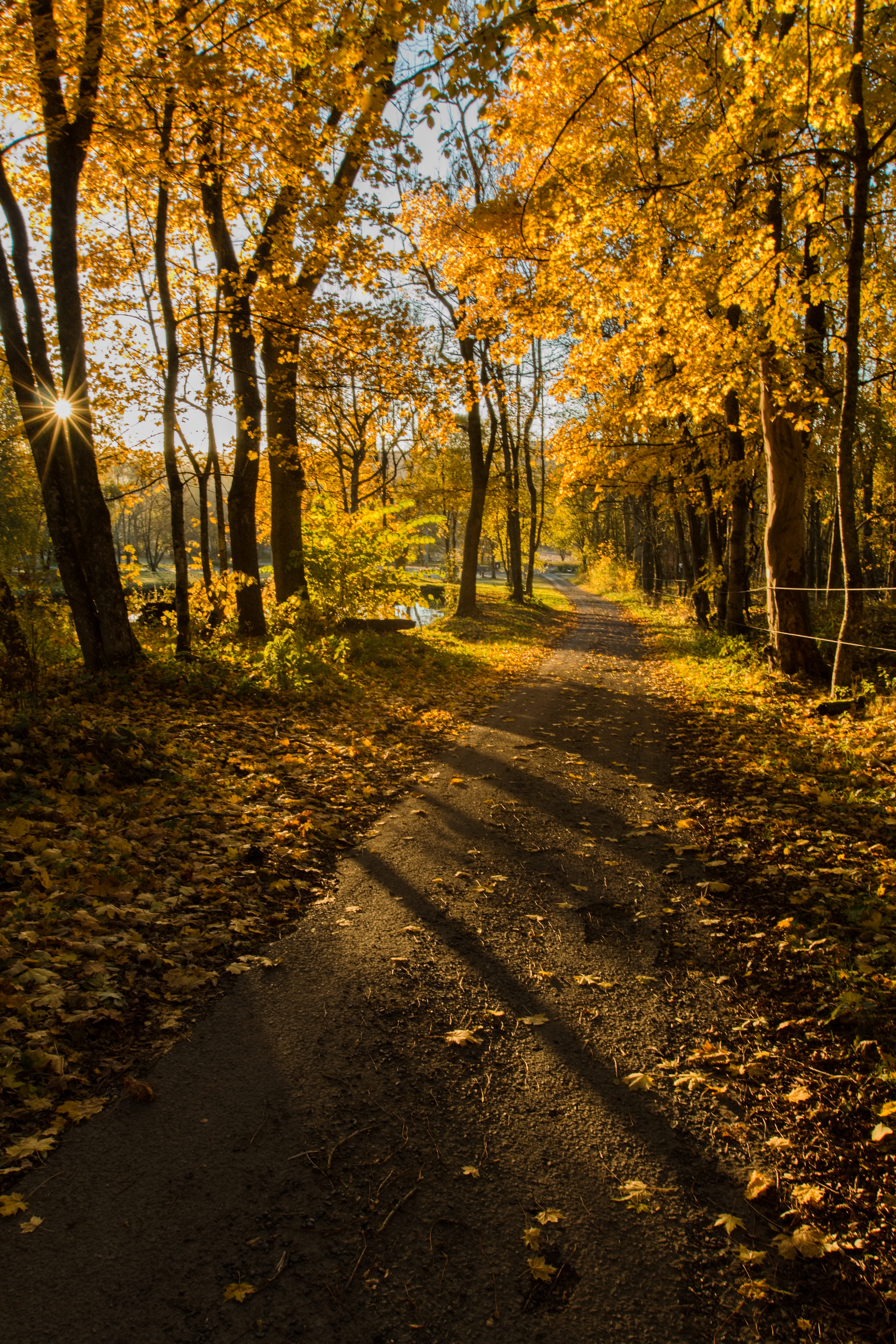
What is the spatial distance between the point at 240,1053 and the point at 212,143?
34.7 ft

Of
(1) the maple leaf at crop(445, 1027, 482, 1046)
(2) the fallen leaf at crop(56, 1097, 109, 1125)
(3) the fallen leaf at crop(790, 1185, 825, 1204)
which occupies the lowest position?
(3) the fallen leaf at crop(790, 1185, 825, 1204)

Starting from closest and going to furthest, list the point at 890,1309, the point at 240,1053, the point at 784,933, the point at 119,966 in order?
the point at 890,1309 < the point at 240,1053 < the point at 119,966 < the point at 784,933

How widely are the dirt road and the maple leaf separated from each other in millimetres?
10

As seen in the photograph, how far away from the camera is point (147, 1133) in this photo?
254 cm

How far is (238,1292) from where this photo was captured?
197cm

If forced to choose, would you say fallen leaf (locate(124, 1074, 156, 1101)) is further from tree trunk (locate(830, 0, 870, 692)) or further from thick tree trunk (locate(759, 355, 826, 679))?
thick tree trunk (locate(759, 355, 826, 679))

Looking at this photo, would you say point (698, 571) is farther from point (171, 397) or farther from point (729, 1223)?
point (729, 1223)

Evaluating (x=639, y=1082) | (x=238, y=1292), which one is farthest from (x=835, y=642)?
(x=238, y=1292)

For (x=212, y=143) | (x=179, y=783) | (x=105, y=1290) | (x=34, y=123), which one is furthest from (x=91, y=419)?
(x=105, y=1290)

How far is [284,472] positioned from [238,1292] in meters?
13.2

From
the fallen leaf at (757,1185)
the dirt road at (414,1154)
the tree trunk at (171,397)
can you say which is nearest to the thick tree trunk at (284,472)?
the tree trunk at (171,397)

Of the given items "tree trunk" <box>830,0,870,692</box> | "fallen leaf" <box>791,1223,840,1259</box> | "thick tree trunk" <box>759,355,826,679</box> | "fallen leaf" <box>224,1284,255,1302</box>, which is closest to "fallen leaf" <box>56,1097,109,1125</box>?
"fallen leaf" <box>224,1284,255,1302</box>

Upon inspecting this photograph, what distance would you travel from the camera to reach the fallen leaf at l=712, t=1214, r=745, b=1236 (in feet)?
7.13

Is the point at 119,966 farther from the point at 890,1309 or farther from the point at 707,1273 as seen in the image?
the point at 890,1309
